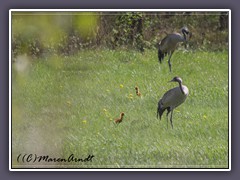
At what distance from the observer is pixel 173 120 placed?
534 inches

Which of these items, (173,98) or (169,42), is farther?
(169,42)

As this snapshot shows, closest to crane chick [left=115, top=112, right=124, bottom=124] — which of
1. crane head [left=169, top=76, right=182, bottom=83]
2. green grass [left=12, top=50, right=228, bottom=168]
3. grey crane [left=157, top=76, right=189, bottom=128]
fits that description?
green grass [left=12, top=50, right=228, bottom=168]

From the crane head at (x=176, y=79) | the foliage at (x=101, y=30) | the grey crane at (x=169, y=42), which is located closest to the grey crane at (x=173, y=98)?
the crane head at (x=176, y=79)

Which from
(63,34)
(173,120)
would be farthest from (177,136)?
(63,34)

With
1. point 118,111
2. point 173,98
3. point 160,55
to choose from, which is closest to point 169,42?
point 160,55

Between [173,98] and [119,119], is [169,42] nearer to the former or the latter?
[173,98]

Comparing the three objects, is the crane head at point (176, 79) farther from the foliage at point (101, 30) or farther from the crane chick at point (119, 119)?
the crane chick at point (119, 119)

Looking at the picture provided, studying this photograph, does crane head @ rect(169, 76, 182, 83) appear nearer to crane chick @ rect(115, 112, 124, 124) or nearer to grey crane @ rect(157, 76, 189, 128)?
grey crane @ rect(157, 76, 189, 128)

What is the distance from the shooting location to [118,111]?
1359 cm

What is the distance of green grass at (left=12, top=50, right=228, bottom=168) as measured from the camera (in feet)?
44.2

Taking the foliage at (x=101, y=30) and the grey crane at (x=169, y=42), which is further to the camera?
the grey crane at (x=169, y=42)

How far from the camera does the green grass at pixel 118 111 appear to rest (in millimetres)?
13469
